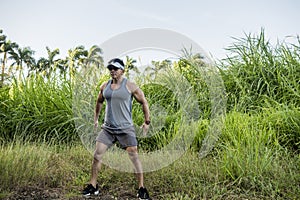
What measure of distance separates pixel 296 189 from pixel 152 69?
447 cm

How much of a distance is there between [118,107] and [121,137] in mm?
347

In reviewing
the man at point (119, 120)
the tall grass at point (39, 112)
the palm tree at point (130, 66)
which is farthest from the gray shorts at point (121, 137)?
the palm tree at point (130, 66)

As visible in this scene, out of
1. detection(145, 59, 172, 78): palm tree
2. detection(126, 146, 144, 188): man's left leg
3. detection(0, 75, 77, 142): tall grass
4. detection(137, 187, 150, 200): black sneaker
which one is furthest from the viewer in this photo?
detection(145, 59, 172, 78): palm tree

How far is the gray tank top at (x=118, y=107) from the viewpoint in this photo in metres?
3.82

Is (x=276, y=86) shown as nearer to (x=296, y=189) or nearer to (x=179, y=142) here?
(x=179, y=142)

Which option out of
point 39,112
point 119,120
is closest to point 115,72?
point 119,120

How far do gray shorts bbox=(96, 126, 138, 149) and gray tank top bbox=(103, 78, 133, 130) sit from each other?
0.21 feet

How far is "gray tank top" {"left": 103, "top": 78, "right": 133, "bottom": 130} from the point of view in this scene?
3820 mm

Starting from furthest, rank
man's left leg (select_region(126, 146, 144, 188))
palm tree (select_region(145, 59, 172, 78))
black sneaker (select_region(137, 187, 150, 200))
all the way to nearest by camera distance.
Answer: palm tree (select_region(145, 59, 172, 78)) → man's left leg (select_region(126, 146, 144, 188)) → black sneaker (select_region(137, 187, 150, 200))

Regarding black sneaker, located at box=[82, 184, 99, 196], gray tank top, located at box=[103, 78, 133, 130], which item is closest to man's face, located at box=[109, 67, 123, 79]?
gray tank top, located at box=[103, 78, 133, 130]

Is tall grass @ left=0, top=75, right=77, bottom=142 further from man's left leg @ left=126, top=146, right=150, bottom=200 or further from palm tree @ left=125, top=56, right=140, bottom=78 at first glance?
man's left leg @ left=126, top=146, right=150, bottom=200

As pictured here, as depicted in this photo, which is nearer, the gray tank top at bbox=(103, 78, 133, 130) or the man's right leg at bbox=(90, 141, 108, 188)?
the gray tank top at bbox=(103, 78, 133, 130)

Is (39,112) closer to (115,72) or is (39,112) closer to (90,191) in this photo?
(90,191)

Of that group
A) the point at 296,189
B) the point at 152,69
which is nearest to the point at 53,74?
the point at 152,69
